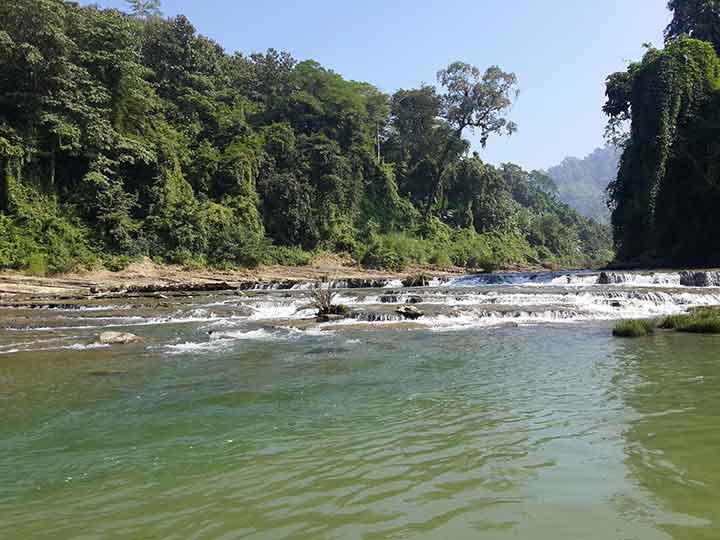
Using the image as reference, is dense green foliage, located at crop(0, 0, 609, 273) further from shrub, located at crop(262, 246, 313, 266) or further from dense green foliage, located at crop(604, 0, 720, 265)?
dense green foliage, located at crop(604, 0, 720, 265)

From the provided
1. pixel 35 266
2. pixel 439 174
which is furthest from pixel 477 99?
pixel 35 266

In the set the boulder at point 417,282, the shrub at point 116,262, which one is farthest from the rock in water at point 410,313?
the shrub at point 116,262

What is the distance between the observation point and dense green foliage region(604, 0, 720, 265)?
31.2 m

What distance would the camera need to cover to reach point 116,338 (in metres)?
12.1

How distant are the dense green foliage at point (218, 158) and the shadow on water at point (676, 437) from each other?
1074 inches

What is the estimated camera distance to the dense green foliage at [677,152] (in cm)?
3122

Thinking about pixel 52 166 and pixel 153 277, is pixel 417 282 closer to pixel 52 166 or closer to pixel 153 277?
pixel 153 277

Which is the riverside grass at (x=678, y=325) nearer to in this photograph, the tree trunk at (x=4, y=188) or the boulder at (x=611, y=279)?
the boulder at (x=611, y=279)

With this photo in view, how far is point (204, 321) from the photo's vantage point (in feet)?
53.5

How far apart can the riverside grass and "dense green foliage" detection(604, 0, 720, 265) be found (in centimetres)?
2223

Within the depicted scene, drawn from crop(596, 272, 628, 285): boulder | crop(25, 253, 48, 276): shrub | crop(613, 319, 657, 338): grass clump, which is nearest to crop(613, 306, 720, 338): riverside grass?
crop(613, 319, 657, 338): grass clump

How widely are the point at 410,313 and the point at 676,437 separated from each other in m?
11.2

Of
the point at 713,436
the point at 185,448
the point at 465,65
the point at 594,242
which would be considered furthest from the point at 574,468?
the point at 594,242

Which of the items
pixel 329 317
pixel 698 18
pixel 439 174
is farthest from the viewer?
pixel 439 174
